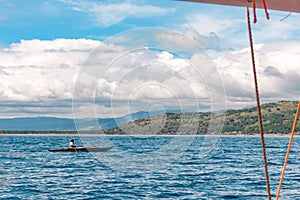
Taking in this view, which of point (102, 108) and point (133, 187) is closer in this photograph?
point (102, 108)

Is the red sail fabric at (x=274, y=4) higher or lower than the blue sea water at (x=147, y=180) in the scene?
higher

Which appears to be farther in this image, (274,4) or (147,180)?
(147,180)

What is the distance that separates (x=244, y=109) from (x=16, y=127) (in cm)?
4985

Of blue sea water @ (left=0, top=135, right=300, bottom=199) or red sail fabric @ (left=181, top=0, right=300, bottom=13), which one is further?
blue sea water @ (left=0, top=135, right=300, bottom=199)

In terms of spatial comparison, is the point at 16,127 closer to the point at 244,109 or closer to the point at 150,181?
the point at 244,109

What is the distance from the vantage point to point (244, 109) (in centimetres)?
5088

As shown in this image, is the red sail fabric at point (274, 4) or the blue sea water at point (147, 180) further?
the blue sea water at point (147, 180)

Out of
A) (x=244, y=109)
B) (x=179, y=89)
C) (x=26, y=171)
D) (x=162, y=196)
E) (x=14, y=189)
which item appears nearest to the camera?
(x=179, y=89)

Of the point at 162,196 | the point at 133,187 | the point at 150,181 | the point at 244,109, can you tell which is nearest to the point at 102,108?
the point at 162,196

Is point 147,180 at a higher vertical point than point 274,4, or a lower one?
lower

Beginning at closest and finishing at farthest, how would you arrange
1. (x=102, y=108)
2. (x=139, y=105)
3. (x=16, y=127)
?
(x=139, y=105), (x=102, y=108), (x=16, y=127)

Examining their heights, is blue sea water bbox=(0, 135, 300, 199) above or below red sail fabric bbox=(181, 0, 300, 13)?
below

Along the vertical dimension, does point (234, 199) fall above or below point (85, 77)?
below

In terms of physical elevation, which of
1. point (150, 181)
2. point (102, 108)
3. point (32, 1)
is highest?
point (32, 1)
